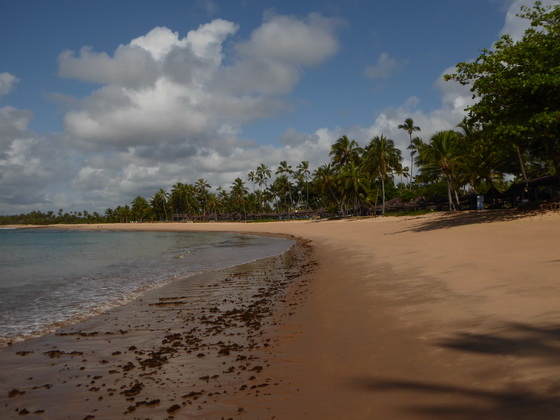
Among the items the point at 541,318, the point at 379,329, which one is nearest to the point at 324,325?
the point at 379,329

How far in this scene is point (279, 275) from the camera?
1419cm

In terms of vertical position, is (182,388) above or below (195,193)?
below

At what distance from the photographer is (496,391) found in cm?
360

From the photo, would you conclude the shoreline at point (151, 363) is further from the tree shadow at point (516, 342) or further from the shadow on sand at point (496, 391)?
the tree shadow at point (516, 342)

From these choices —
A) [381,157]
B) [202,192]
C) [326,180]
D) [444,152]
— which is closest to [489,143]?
[444,152]

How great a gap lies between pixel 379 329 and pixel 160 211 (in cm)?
15391

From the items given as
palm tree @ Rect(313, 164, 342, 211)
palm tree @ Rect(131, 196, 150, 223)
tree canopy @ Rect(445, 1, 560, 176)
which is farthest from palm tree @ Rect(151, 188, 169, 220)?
tree canopy @ Rect(445, 1, 560, 176)

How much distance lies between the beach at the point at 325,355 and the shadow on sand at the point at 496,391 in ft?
0.06

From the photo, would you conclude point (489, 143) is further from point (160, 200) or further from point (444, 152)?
point (160, 200)

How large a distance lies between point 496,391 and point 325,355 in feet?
7.68

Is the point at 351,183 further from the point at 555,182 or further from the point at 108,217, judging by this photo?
the point at 108,217

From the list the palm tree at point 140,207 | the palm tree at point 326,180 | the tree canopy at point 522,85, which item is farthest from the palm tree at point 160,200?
the tree canopy at point 522,85

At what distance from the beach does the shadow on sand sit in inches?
0.7

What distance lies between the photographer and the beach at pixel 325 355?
3.77m
